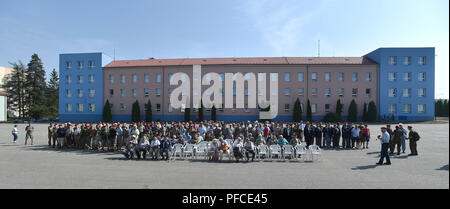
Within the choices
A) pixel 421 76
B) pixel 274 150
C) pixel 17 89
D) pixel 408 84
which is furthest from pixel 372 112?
pixel 17 89

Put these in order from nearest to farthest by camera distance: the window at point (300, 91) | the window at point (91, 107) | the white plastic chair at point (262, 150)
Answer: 1. the white plastic chair at point (262, 150)
2. the window at point (300, 91)
3. the window at point (91, 107)

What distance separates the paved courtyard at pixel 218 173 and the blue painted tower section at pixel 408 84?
30.8 meters

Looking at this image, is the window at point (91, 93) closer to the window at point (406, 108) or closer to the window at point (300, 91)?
the window at point (300, 91)

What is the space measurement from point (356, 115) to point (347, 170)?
31.3 metres

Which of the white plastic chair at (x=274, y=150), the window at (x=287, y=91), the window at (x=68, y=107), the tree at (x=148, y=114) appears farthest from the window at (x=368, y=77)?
the window at (x=68, y=107)

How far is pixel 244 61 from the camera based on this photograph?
39.3 meters

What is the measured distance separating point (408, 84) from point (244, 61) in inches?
1121

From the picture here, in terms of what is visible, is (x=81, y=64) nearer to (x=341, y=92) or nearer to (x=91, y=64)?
(x=91, y=64)

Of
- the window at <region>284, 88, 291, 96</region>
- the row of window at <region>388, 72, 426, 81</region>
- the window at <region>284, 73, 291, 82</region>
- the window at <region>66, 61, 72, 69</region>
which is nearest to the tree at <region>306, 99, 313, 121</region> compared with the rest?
the window at <region>284, 88, 291, 96</region>

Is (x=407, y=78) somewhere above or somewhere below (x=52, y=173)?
above

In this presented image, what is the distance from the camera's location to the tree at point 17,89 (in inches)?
1955

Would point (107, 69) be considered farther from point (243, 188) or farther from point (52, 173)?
point (243, 188)
